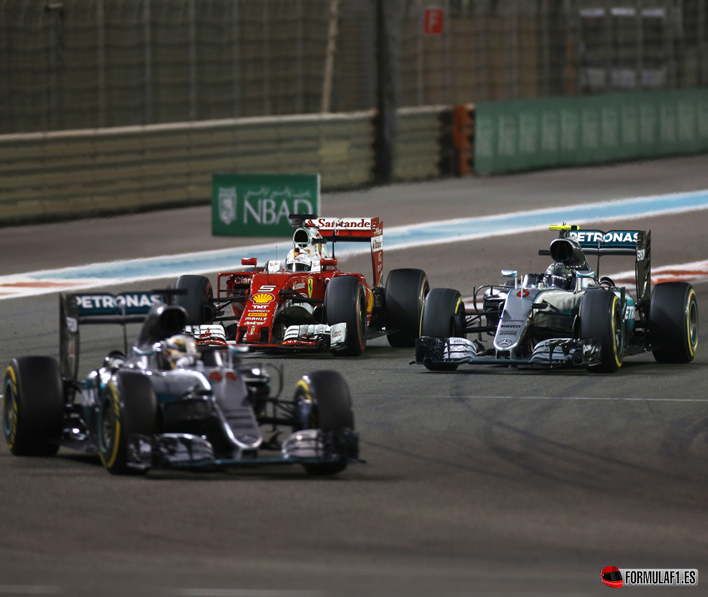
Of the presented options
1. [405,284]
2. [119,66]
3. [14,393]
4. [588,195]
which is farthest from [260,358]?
[588,195]

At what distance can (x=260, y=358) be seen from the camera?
1683cm

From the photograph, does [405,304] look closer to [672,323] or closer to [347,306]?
[347,306]

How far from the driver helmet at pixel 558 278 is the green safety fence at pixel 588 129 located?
2239cm

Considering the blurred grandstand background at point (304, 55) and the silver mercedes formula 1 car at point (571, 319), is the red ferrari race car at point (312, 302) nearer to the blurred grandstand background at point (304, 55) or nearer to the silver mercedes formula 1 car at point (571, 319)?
the silver mercedes formula 1 car at point (571, 319)

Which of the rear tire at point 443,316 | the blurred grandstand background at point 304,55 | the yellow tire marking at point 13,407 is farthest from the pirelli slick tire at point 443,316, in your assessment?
the blurred grandstand background at point 304,55

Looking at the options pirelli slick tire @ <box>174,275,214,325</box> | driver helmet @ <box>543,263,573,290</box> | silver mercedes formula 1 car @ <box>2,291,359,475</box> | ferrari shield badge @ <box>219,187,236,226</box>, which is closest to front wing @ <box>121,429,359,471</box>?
silver mercedes formula 1 car @ <box>2,291,359,475</box>

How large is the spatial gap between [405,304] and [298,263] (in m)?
1.25

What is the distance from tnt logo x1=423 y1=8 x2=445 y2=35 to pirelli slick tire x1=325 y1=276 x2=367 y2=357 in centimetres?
2234

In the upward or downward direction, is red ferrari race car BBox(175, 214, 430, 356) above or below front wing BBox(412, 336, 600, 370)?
above

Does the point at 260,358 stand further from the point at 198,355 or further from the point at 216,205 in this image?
the point at 216,205

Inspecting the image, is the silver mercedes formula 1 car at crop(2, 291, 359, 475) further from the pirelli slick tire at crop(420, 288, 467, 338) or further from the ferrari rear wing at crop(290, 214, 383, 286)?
the ferrari rear wing at crop(290, 214, 383, 286)

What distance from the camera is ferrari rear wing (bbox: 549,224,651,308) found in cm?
1681

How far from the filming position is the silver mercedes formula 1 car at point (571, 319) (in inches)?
605

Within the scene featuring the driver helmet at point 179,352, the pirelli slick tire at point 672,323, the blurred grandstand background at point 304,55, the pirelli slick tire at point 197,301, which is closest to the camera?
the driver helmet at point 179,352
